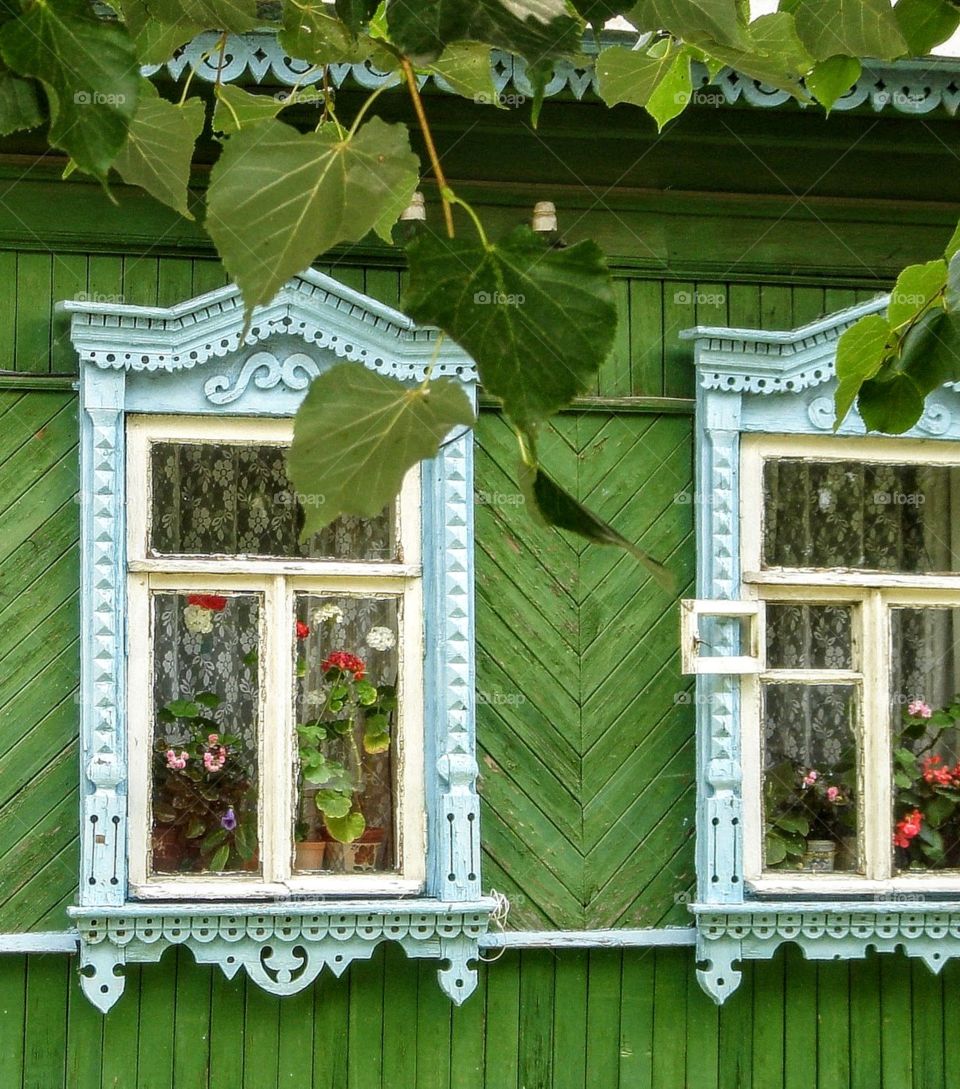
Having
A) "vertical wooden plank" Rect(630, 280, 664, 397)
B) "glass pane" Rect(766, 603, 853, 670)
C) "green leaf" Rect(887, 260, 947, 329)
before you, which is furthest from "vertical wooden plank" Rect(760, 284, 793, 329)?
"green leaf" Rect(887, 260, 947, 329)

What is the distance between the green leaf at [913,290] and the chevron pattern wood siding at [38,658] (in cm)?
296

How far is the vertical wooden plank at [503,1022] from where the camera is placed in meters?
4.12

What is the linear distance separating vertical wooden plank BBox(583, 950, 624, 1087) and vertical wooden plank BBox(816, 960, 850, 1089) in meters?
0.56

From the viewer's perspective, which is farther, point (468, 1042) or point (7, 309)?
point (468, 1042)

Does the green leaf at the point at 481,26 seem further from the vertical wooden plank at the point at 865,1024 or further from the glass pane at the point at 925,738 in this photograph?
the vertical wooden plank at the point at 865,1024

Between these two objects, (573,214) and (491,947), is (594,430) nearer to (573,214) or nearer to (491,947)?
(573,214)

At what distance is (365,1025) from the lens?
160 inches

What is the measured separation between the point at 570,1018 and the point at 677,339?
178 cm

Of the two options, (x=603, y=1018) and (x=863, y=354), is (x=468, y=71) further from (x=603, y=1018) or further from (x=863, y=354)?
(x=603, y=1018)

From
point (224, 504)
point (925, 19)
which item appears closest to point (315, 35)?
point (925, 19)

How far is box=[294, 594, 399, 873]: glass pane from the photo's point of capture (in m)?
4.00

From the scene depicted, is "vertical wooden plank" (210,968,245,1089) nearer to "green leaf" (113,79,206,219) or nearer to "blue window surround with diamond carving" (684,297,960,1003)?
"blue window surround with diamond carving" (684,297,960,1003)

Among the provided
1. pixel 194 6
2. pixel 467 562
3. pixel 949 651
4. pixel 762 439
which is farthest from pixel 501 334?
pixel 949 651

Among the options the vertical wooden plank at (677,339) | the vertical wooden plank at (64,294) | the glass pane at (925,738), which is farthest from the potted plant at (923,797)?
the vertical wooden plank at (64,294)
